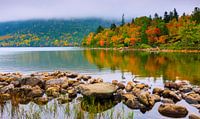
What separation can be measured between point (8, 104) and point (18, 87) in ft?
22.7

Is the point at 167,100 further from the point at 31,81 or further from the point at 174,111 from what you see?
the point at 31,81

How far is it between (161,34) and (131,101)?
330 ft

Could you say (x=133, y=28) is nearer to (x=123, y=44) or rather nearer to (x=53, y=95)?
(x=123, y=44)

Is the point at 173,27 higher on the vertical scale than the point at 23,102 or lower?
higher

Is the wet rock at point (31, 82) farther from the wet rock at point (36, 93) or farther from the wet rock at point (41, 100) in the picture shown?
the wet rock at point (41, 100)

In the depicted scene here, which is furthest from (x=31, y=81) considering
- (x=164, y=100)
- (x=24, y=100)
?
(x=164, y=100)

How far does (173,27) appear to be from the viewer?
120562 mm

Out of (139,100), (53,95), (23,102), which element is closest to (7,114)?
(23,102)

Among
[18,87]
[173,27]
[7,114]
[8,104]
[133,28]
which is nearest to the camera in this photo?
[7,114]

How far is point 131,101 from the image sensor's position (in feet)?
76.5

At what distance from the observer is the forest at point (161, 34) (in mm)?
104312

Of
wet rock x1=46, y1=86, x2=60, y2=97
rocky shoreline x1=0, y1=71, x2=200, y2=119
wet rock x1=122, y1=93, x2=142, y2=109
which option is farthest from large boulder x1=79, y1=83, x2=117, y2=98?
wet rock x1=46, y1=86, x2=60, y2=97

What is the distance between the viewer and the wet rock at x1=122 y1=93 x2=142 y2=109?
22.7 meters

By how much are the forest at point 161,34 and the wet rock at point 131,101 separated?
7999 centimetres
